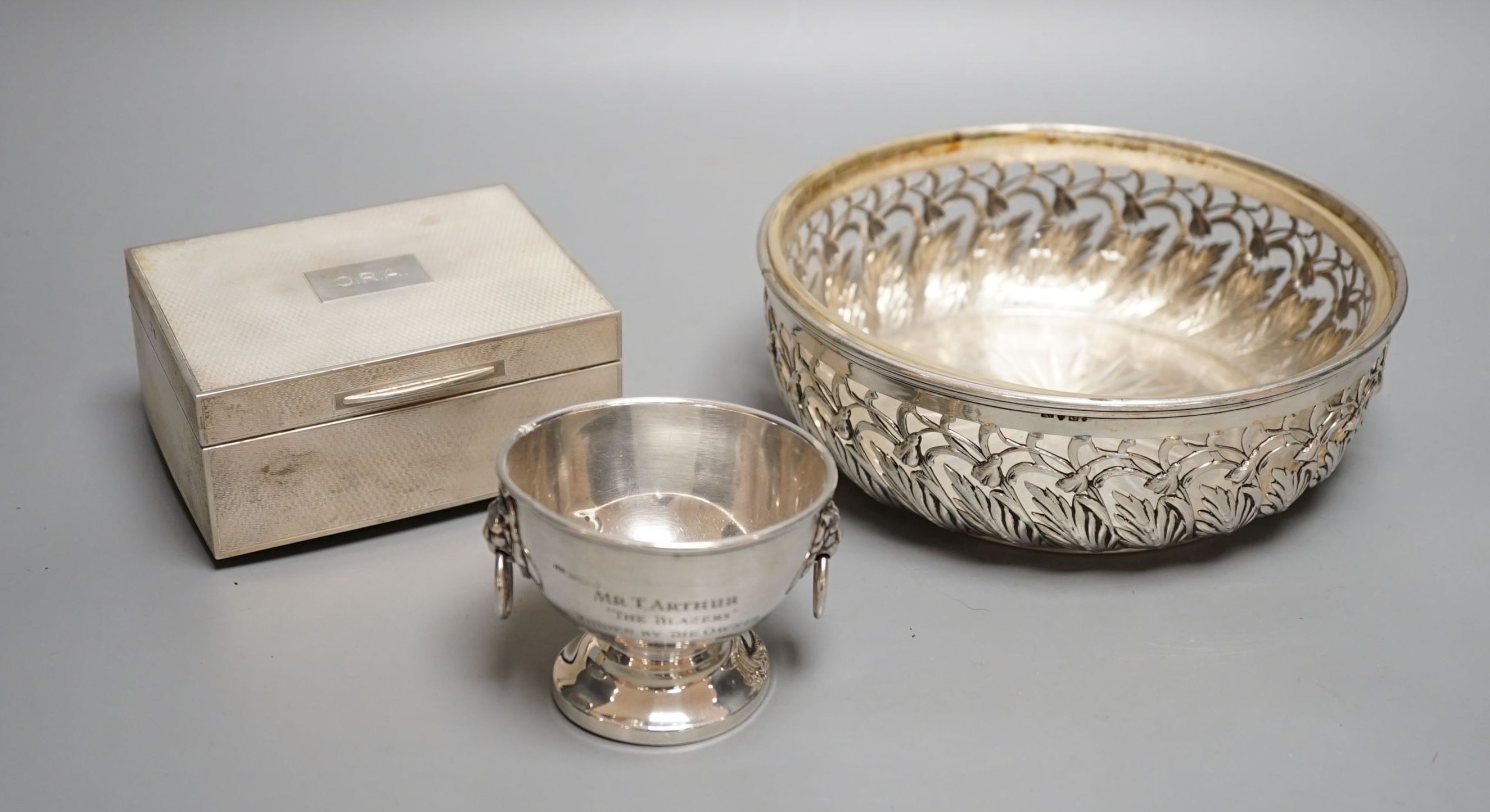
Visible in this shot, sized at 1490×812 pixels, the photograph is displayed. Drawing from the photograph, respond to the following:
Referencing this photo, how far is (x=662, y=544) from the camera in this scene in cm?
177

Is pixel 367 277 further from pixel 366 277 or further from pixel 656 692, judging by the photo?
pixel 656 692

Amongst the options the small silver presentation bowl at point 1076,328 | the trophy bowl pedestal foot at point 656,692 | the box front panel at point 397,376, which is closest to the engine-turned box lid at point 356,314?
the box front panel at point 397,376

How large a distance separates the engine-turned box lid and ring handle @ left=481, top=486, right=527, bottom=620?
0.37m

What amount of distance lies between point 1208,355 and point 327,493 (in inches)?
53.6

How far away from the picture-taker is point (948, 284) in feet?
9.13

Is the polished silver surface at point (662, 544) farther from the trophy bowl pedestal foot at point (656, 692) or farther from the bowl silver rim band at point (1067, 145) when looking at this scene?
the bowl silver rim band at point (1067, 145)

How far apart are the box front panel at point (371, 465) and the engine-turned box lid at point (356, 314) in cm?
2

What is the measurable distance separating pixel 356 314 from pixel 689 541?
52cm

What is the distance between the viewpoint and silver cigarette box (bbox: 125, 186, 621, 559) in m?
2.03

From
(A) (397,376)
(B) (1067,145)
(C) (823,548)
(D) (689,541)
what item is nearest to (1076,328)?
(B) (1067,145)

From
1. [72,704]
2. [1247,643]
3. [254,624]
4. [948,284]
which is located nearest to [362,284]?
[254,624]

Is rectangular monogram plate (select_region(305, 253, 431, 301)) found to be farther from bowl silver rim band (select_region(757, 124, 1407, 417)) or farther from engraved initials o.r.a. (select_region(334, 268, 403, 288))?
bowl silver rim band (select_region(757, 124, 1407, 417))

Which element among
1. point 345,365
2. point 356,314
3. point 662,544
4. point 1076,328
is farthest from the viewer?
point 1076,328

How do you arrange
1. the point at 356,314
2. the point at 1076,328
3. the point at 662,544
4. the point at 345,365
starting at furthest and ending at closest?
the point at 1076,328 → the point at 356,314 → the point at 345,365 → the point at 662,544
